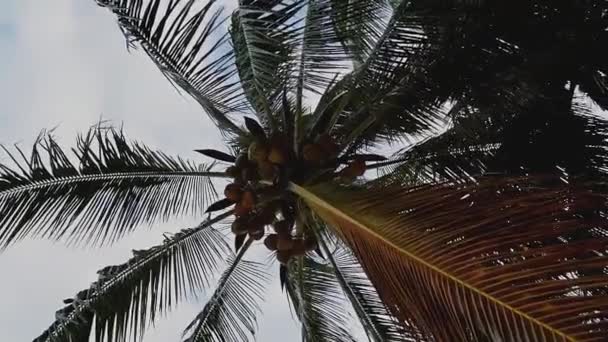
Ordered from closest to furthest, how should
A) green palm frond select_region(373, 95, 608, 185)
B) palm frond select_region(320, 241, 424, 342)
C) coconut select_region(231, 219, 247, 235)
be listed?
1. coconut select_region(231, 219, 247, 235)
2. green palm frond select_region(373, 95, 608, 185)
3. palm frond select_region(320, 241, 424, 342)

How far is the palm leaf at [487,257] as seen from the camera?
2951mm

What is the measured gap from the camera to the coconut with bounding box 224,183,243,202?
241 inches

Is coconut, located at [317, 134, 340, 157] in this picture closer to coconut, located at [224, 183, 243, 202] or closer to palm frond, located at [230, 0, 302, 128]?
palm frond, located at [230, 0, 302, 128]

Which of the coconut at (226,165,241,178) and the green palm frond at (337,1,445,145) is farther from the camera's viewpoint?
the coconut at (226,165,241,178)

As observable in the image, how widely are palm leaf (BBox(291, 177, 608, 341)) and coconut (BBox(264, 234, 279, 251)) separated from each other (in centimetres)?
213

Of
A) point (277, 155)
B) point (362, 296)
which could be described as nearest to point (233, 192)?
point (277, 155)

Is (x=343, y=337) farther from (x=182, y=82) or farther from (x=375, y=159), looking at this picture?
(x=182, y=82)

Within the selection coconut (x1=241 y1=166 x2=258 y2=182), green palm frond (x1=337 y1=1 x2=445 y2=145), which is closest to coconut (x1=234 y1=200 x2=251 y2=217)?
coconut (x1=241 y1=166 x2=258 y2=182)

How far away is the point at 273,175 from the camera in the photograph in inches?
236

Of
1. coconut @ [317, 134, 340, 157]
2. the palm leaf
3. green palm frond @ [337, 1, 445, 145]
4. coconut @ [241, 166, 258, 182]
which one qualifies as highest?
green palm frond @ [337, 1, 445, 145]

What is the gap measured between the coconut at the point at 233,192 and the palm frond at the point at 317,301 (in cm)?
173

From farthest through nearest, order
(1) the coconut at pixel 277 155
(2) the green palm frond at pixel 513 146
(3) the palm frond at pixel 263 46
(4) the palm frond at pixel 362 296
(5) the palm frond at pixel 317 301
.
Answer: (5) the palm frond at pixel 317 301, (4) the palm frond at pixel 362 296, (2) the green palm frond at pixel 513 146, (1) the coconut at pixel 277 155, (3) the palm frond at pixel 263 46

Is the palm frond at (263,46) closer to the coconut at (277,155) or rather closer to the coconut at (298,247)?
the coconut at (277,155)

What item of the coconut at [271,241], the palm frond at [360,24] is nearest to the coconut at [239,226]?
the coconut at [271,241]
